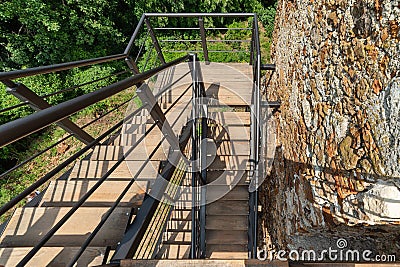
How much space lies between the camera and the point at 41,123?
0.57 meters

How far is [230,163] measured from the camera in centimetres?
344

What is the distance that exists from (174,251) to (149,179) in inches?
31.5

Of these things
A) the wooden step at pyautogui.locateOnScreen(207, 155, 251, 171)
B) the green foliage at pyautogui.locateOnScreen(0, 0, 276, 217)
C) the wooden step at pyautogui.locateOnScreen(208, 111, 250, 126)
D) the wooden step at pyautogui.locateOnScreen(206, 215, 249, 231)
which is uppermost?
the green foliage at pyautogui.locateOnScreen(0, 0, 276, 217)

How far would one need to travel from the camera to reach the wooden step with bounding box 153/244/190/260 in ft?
7.46

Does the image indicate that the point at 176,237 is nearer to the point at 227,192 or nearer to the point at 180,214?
the point at 180,214

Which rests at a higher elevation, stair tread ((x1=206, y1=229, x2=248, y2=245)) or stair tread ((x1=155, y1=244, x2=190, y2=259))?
stair tread ((x1=206, y1=229, x2=248, y2=245))

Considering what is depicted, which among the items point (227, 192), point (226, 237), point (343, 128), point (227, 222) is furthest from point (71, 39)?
point (343, 128)

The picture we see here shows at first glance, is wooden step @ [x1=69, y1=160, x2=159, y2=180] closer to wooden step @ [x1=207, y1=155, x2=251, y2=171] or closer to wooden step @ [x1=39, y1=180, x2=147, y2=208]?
wooden step @ [x1=39, y1=180, x2=147, y2=208]

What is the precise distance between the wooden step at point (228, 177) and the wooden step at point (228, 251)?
2.28 feet

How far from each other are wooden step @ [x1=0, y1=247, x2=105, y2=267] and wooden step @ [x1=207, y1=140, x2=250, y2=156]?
2.30m

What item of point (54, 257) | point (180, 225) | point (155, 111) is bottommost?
point (54, 257)

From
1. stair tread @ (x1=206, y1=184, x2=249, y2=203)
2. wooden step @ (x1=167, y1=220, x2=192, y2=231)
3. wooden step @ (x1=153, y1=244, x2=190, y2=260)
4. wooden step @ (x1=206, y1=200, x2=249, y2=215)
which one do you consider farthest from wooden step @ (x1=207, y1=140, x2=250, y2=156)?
wooden step @ (x1=153, y1=244, x2=190, y2=260)

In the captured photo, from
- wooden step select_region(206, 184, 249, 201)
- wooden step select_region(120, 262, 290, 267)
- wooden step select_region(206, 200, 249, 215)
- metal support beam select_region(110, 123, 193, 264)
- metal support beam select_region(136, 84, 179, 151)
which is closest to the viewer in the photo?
wooden step select_region(120, 262, 290, 267)

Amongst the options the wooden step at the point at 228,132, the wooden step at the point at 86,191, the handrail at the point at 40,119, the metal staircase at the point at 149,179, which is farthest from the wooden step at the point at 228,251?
the handrail at the point at 40,119
